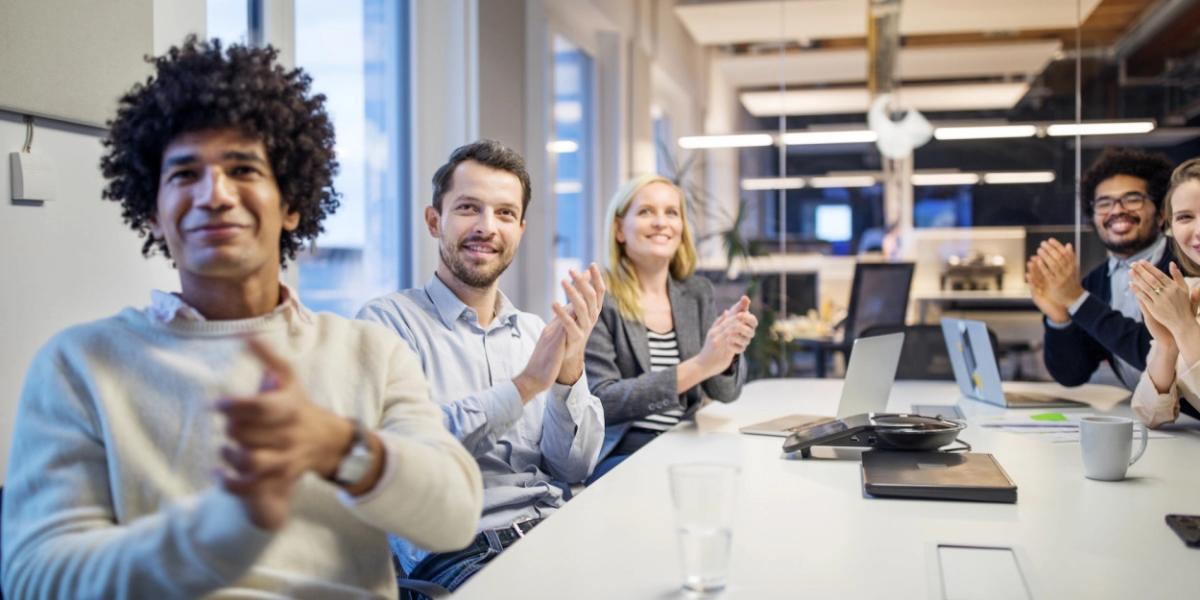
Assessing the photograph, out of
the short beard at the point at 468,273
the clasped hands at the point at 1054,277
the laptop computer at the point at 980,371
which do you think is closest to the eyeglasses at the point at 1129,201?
the clasped hands at the point at 1054,277

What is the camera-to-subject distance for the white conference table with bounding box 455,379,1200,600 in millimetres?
1149

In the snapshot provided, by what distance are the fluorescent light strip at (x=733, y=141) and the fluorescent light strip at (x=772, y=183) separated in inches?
9.5

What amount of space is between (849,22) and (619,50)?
5.49 ft

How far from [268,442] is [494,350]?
1183 millimetres

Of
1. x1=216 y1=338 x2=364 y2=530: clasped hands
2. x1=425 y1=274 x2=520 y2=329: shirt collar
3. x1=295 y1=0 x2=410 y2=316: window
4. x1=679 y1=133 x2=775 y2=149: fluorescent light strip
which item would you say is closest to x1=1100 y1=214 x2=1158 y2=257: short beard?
x1=425 y1=274 x2=520 y2=329: shirt collar

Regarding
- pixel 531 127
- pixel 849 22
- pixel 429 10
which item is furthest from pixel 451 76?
pixel 849 22

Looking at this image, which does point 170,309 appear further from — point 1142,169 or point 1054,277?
point 1142,169

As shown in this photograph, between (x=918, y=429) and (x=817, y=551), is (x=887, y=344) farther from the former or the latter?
(x=817, y=551)

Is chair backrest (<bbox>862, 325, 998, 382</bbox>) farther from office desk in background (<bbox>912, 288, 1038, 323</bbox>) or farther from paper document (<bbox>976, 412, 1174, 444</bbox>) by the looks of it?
office desk in background (<bbox>912, 288, 1038, 323</bbox>)

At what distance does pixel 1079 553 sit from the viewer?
4.20 ft

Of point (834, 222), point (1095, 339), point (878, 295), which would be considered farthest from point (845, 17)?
point (1095, 339)

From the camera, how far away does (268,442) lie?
0.82 metres

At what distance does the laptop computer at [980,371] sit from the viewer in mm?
2629

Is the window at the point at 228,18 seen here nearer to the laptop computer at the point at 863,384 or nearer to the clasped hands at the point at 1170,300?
the laptop computer at the point at 863,384
